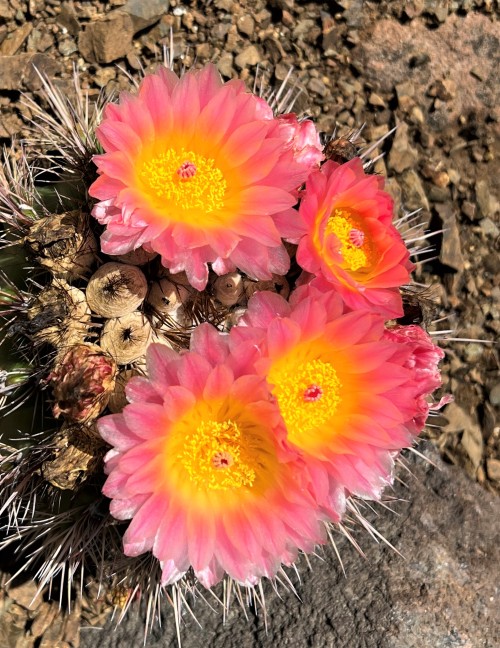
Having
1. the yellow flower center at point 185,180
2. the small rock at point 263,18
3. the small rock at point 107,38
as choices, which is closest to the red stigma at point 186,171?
the yellow flower center at point 185,180

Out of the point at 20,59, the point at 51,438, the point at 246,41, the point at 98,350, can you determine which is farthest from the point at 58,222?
the point at 246,41

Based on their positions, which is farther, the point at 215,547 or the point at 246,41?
the point at 246,41

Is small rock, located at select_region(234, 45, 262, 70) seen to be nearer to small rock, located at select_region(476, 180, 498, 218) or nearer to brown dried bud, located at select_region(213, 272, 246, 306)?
small rock, located at select_region(476, 180, 498, 218)

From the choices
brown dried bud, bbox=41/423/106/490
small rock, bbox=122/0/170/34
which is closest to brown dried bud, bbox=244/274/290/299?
brown dried bud, bbox=41/423/106/490

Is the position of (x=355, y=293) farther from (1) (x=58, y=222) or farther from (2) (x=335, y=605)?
(2) (x=335, y=605)

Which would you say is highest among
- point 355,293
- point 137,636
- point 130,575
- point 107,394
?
point 355,293

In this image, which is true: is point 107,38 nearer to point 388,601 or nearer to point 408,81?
point 408,81

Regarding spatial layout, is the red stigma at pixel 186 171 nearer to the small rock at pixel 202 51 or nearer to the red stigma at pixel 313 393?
the red stigma at pixel 313 393
